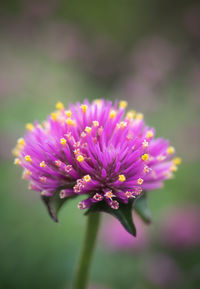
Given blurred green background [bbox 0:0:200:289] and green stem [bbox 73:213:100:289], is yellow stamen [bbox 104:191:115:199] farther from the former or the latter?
blurred green background [bbox 0:0:200:289]

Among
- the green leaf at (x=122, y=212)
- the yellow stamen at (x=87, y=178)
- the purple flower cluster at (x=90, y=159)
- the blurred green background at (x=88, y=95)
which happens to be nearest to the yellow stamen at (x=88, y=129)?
the purple flower cluster at (x=90, y=159)

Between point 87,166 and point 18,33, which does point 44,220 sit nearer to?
point 87,166

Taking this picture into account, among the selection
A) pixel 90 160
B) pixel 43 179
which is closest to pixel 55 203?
pixel 43 179

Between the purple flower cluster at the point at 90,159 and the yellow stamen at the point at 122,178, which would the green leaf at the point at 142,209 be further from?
the yellow stamen at the point at 122,178

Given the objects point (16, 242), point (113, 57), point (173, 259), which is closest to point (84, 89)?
point (113, 57)

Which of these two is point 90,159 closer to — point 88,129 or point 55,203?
point 88,129
